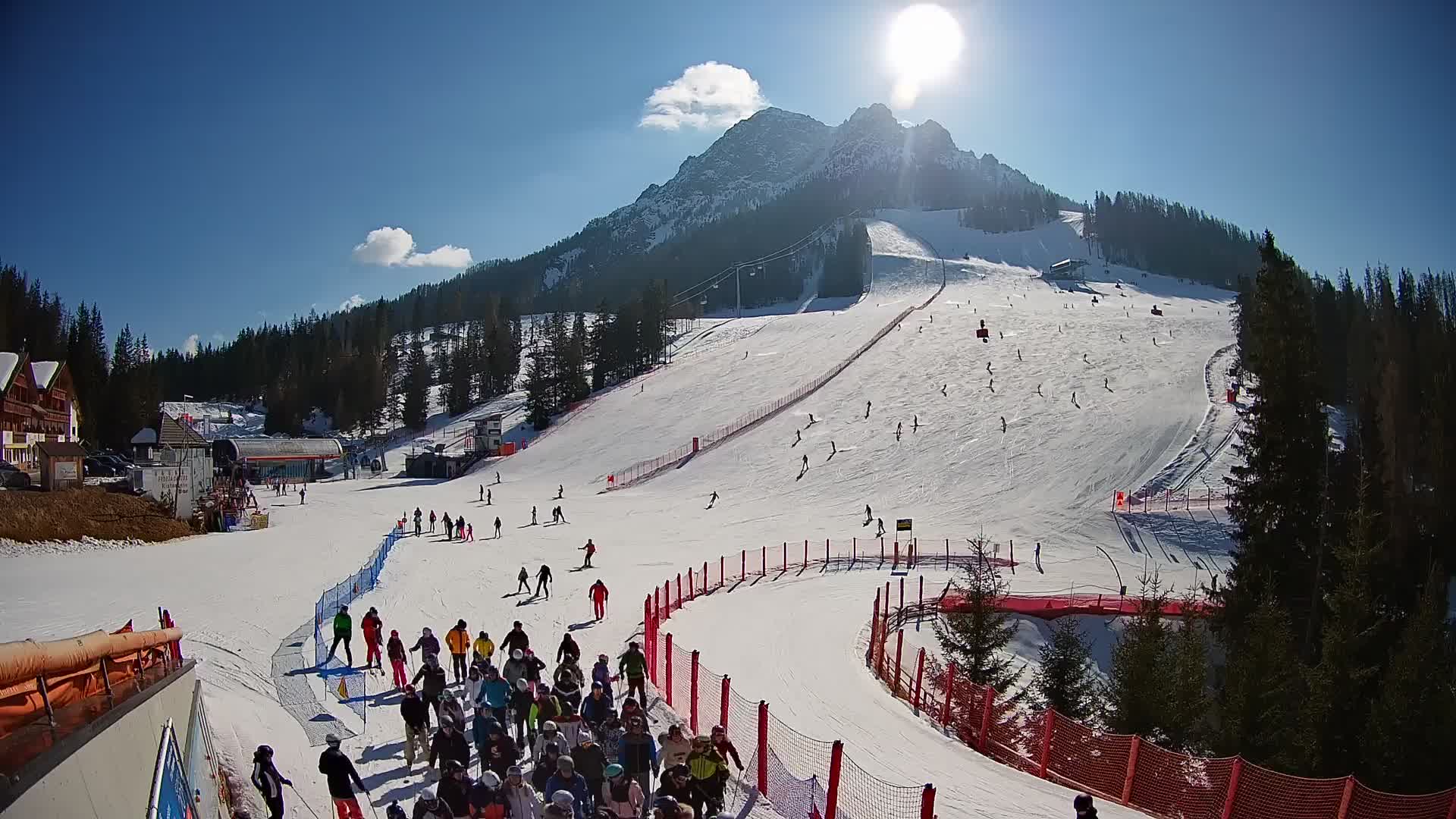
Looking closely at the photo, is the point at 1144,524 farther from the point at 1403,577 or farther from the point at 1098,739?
the point at 1098,739

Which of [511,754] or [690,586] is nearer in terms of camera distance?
[511,754]

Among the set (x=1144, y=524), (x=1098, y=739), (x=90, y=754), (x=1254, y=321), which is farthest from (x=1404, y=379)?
(x=90, y=754)

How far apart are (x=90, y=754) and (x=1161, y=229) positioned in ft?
645

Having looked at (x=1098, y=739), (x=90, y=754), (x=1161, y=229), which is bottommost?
(x=1098, y=739)

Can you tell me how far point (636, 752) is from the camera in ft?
28.9

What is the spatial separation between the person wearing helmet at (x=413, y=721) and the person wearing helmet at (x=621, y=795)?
152 inches

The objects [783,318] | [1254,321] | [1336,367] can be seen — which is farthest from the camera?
[783,318]

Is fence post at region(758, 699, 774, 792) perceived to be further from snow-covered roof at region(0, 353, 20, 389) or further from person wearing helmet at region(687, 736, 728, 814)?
snow-covered roof at region(0, 353, 20, 389)

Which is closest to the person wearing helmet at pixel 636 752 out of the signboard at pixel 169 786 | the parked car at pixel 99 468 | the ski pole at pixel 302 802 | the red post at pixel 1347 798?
the ski pole at pixel 302 802

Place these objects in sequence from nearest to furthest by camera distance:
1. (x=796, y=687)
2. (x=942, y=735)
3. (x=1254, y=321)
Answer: (x=942, y=735) → (x=796, y=687) → (x=1254, y=321)

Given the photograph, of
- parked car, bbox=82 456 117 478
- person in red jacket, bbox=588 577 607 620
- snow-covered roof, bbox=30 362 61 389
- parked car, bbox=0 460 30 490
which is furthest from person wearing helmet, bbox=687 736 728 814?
snow-covered roof, bbox=30 362 61 389

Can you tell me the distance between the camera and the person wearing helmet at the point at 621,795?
754 centimetres

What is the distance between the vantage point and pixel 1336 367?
60.9 meters

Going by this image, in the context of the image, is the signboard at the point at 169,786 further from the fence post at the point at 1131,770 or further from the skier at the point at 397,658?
the fence post at the point at 1131,770
